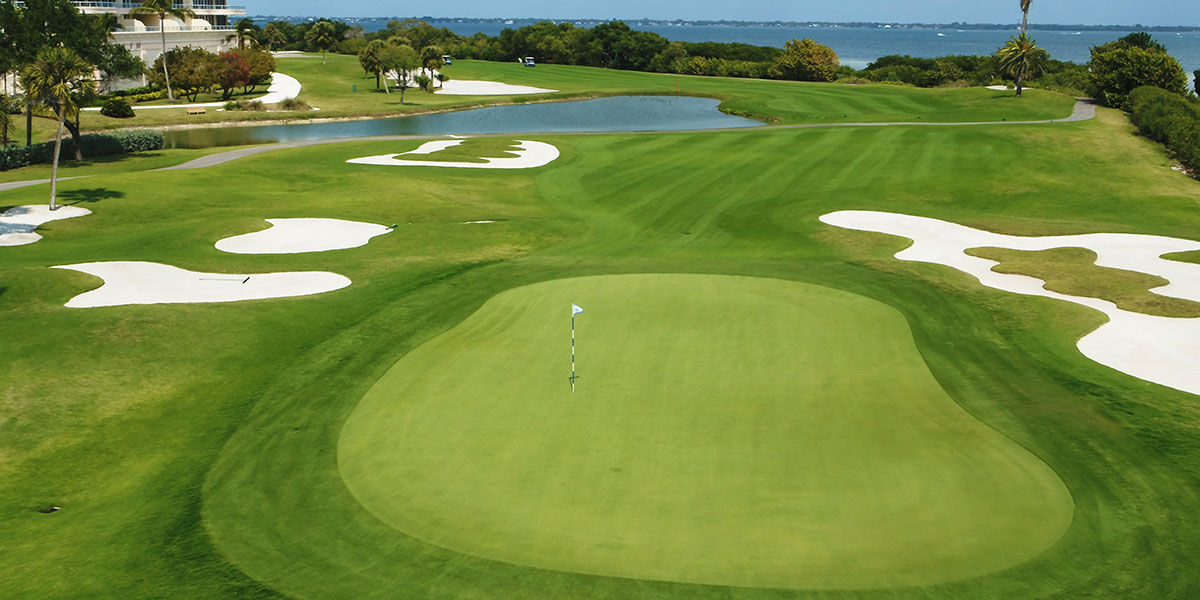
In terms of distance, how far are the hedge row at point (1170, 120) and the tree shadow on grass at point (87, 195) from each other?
51857 mm

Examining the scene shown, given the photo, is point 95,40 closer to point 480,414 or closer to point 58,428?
point 58,428

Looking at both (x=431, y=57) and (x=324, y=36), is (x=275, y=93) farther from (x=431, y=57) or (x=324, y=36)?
(x=324, y=36)

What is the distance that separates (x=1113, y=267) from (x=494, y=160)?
32.1 metres

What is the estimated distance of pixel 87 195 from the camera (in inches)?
1470

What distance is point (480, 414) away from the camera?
15266 mm

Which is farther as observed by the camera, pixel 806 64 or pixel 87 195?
pixel 806 64

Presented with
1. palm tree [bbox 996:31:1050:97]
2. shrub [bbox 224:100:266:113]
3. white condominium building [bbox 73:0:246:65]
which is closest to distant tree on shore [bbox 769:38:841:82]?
palm tree [bbox 996:31:1050:97]

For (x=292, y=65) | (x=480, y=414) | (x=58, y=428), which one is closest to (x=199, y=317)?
(x=58, y=428)

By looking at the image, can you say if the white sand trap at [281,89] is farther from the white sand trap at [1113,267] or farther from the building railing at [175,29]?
the white sand trap at [1113,267]

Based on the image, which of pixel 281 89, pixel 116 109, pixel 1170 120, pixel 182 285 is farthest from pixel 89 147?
pixel 1170 120

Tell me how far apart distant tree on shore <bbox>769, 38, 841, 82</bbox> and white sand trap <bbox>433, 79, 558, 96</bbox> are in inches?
1244

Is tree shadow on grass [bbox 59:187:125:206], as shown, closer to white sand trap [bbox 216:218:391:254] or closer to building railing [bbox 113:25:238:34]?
white sand trap [bbox 216:218:391:254]

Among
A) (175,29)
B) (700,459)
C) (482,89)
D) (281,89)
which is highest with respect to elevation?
(175,29)

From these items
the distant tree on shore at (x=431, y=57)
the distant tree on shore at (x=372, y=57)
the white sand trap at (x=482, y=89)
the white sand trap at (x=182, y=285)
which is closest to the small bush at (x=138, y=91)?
the distant tree on shore at (x=372, y=57)
